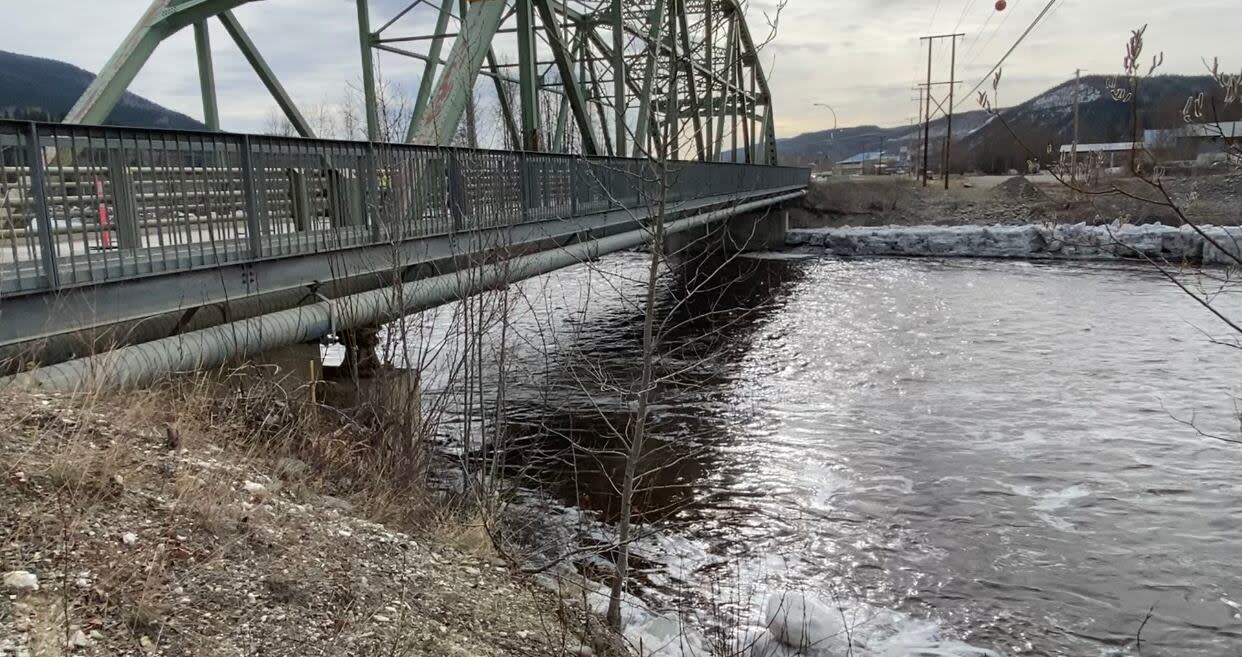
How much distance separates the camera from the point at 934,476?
10.9 meters

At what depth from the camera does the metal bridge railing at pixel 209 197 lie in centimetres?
564

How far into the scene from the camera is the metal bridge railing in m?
5.64

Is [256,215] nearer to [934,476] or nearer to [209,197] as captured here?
[209,197]

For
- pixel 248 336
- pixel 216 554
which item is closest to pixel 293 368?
pixel 248 336

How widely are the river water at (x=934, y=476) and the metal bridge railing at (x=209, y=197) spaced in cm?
202

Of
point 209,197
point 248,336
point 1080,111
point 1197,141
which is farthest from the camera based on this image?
point 248,336

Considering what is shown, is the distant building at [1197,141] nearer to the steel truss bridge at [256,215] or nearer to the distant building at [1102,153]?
the distant building at [1102,153]

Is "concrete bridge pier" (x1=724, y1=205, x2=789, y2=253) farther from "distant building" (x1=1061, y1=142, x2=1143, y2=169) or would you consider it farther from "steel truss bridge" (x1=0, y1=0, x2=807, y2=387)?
"distant building" (x1=1061, y1=142, x2=1143, y2=169)

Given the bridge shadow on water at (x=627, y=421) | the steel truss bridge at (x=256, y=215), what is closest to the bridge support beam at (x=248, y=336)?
the steel truss bridge at (x=256, y=215)

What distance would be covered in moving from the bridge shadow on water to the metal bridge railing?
7.67ft

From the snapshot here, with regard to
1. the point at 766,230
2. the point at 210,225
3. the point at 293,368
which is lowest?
the point at 766,230

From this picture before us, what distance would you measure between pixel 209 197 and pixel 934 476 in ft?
29.0

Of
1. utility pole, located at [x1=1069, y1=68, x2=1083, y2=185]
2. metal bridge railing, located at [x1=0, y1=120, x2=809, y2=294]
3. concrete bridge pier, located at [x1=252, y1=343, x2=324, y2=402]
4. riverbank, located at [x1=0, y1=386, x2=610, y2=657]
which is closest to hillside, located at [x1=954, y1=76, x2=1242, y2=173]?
utility pole, located at [x1=1069, y1=68, x2=1083, y2=185]

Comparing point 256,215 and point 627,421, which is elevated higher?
point 256,215
